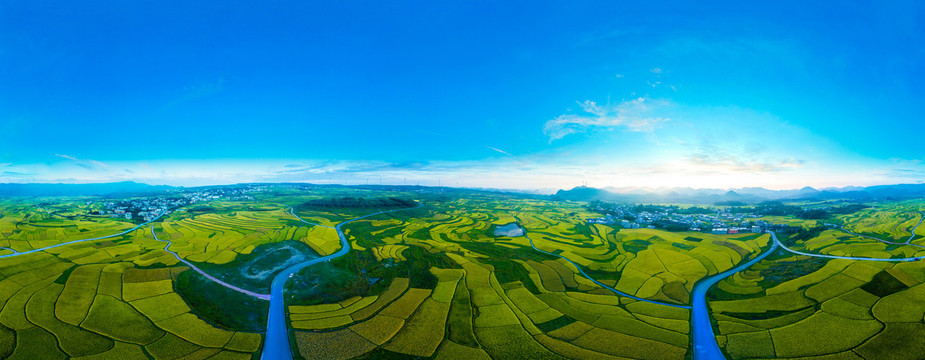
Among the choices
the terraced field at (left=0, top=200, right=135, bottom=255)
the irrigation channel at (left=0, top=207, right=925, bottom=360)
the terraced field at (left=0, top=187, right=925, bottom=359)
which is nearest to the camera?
the terraced field at (left=0, top=187, right=925, bottom=359)

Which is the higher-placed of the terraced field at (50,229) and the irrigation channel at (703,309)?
the terraced field at (50,229)

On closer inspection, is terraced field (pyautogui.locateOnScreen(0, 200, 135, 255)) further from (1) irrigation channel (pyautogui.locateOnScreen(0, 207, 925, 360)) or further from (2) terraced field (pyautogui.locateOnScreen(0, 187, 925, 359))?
(1) irrigation channel (pyautogui.locateOnScreen(0, 207, 925, 360))

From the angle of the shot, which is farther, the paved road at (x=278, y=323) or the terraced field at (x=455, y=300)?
the terraced field at (x=455, y=300)

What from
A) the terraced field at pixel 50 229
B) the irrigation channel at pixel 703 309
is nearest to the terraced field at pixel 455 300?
the irrigation channel at pixel 703 309

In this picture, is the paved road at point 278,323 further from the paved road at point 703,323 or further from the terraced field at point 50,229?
the terraced field at point 50,229

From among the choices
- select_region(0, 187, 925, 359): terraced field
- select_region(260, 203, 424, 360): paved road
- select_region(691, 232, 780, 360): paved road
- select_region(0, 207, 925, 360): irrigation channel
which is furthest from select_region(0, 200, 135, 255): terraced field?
select_region(691, 232, 780, 360): paved road

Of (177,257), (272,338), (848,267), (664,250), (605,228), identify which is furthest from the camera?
(605,228)

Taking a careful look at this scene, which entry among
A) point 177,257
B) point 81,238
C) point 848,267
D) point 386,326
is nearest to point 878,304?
point 848,267

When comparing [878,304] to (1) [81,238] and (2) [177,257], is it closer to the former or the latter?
(2) [177,257]
